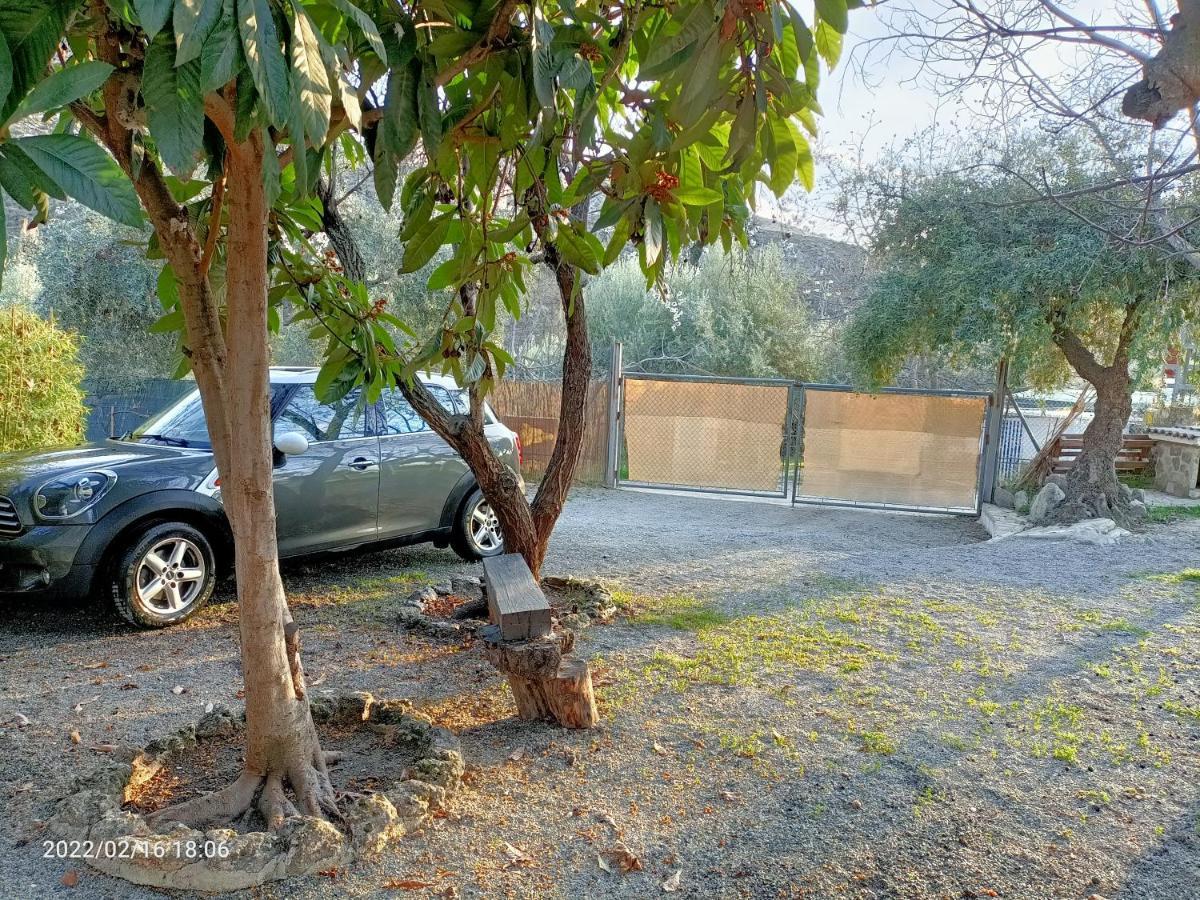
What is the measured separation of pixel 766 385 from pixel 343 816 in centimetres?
1039

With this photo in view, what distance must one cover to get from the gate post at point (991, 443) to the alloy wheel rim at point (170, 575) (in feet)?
32.9

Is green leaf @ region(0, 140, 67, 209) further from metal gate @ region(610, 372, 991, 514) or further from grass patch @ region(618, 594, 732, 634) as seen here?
metal gate @ region(610, 372, 991, 514)

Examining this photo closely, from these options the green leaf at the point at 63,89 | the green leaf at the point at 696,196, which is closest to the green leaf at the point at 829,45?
the green leaf at the point at 696,196

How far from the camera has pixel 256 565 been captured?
3.04 meters

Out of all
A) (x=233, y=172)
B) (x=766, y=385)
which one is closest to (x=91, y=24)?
(x=233, y=172)

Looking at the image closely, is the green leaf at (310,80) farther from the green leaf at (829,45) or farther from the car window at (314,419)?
the car window at (314,419)

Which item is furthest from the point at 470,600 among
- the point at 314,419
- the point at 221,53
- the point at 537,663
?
the point at 221,53

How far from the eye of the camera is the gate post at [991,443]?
12.0m

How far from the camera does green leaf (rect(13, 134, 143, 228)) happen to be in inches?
54.9

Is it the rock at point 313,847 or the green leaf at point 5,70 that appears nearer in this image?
the green leaf at point 5,70

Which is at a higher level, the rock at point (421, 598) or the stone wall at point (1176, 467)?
the stone wall at point (1176, 467)

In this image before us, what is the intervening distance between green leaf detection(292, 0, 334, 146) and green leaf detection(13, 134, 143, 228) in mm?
343

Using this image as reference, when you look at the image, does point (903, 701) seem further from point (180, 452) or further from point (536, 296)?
point (536, 296)

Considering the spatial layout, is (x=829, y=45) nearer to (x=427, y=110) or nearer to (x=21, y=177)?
(x=427, y=110)
